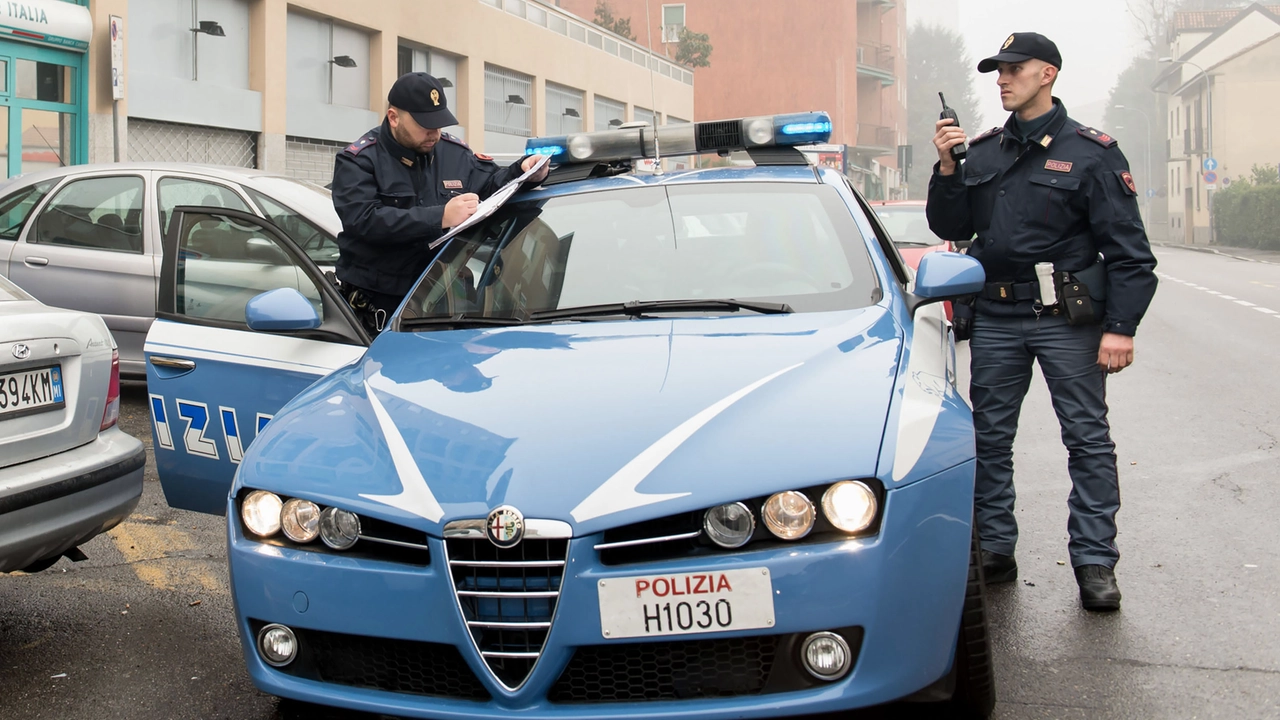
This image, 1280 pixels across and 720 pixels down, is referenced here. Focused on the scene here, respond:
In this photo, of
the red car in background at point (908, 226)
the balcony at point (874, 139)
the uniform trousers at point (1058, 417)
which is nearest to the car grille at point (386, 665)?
the uniform trousers at point (1058, 417)

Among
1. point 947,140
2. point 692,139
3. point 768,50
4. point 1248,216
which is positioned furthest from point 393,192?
point 768,50

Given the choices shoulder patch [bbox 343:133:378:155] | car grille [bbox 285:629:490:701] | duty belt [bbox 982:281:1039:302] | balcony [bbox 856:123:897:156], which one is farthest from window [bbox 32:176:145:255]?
balcony [bbox 856:123:897:156]

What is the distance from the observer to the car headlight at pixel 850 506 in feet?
8.33

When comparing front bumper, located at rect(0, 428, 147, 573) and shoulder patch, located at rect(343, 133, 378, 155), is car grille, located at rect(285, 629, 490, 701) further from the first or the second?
shoulder patch, located at rect(343, 133, 378, 155)

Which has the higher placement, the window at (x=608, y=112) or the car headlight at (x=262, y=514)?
the window at (x=608, y=112)

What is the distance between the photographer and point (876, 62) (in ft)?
210

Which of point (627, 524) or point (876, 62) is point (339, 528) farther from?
point (876, 62)

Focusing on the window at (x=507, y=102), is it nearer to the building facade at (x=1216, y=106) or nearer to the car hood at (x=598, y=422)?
the car hood at (x=598, y=422)

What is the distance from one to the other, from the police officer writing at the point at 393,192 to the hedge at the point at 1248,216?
44.2m

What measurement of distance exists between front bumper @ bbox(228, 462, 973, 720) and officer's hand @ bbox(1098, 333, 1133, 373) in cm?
176

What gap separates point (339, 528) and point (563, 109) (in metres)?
30.0

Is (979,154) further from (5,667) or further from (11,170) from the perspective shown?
(11,170)

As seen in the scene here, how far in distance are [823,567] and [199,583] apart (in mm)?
2963

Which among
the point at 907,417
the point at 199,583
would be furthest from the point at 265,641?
the point at 199,583
